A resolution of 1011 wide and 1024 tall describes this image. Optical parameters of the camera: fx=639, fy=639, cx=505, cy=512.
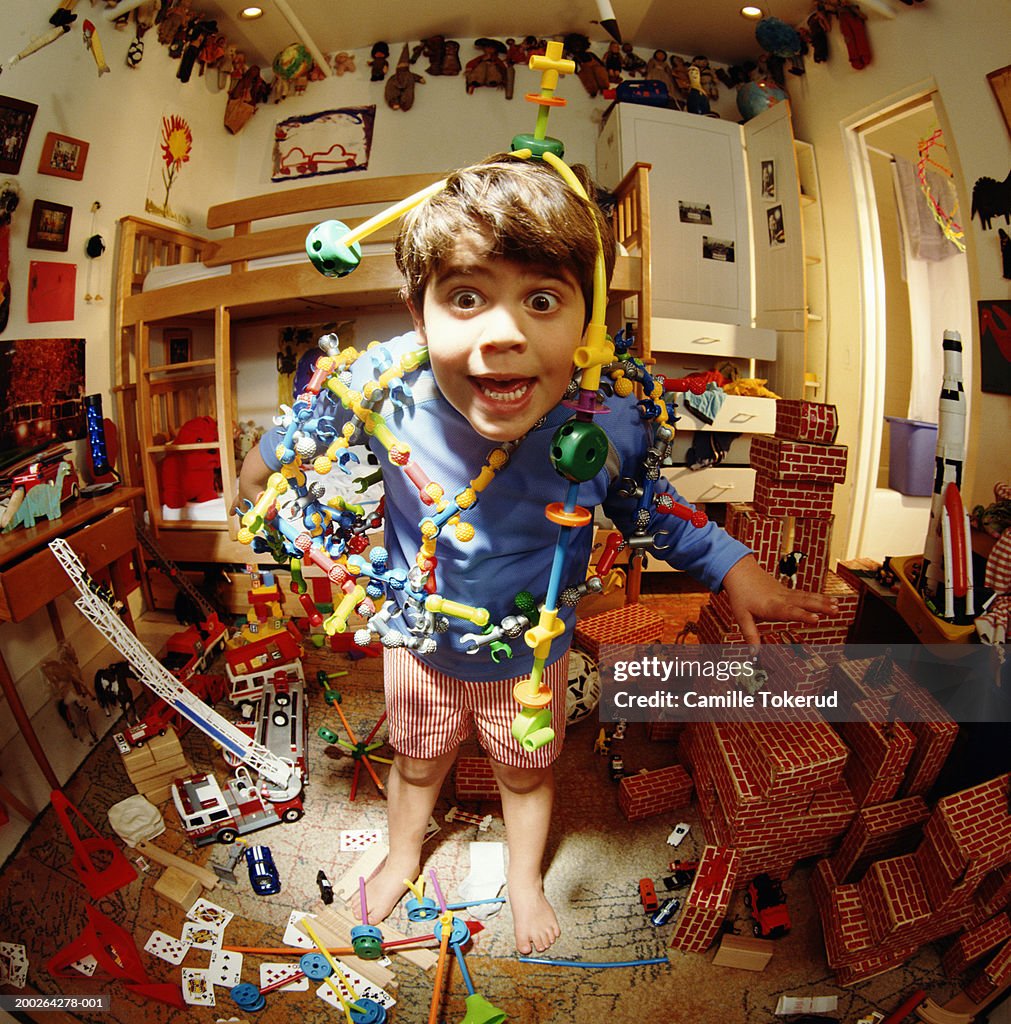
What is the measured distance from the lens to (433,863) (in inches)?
36.9

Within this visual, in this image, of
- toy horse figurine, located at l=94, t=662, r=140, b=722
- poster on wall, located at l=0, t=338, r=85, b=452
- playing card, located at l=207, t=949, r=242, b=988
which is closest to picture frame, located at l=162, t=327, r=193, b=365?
poster on wall, located at l=0, t=338, r=85, b=452

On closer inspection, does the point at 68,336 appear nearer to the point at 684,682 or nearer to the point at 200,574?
the point at 200,574

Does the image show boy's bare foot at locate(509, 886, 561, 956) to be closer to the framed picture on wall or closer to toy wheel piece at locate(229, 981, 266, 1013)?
toy wheel piece at locate(229, 981, 266, 1013)

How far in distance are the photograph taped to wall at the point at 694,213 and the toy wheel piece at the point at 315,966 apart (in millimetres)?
1042

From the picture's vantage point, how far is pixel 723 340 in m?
0.82

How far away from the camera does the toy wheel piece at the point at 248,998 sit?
74 cm

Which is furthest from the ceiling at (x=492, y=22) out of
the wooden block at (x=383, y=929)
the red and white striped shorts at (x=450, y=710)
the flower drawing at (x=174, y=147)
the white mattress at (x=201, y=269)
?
the wooden block at (x=383, y=929)

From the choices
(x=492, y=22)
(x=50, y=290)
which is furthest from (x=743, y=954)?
(x=50, y=290)

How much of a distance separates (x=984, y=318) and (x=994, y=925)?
0.71 m

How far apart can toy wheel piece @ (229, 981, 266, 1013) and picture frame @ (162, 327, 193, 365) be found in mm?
808

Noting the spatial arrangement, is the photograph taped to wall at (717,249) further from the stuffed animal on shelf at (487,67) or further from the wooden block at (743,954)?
the wooden block at (743,954)

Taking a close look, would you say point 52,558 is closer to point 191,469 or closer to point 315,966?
point 191,469

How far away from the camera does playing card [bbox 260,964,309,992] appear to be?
769mm

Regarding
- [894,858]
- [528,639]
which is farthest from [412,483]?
[894,858]
